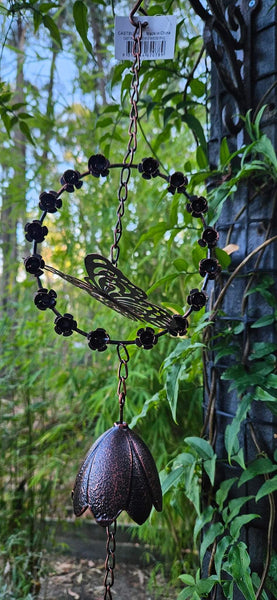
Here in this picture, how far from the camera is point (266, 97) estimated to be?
0.84 m

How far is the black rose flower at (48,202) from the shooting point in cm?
60

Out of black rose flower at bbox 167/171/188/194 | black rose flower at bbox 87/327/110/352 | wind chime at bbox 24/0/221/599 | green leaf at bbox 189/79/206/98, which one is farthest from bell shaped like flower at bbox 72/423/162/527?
green leaf at bbox 189/79/206/98

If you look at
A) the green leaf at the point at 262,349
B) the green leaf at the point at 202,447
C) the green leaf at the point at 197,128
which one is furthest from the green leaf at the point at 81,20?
the green leaf at the point at 202,447

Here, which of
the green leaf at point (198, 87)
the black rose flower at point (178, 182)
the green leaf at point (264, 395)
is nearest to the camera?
the black rose flower at point (178, 182)

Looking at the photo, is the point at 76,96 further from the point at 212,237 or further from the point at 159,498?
the point at 159,498

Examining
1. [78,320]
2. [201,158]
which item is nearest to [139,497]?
[201,158]

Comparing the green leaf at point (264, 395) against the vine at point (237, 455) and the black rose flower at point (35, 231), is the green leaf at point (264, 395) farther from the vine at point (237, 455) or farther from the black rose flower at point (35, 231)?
the black rose flower at point (35, 231)

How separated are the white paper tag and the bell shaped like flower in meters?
0.52

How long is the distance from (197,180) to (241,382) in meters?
0.38

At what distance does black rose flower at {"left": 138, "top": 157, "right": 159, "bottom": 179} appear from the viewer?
1.95ft

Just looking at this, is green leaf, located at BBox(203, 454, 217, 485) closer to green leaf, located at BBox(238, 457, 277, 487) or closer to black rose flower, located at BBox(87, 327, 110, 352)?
green leaf, located at BBox(238, 457, 277, 487)

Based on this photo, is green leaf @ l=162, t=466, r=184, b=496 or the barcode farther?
green leaf @ l=162, t=466, r=184, b=496

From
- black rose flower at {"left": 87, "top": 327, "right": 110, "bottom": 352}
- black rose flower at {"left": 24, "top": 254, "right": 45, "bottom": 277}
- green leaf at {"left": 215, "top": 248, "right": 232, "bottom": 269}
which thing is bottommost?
black rose flower at {"left": 87, "top": 327, "right": 110, "bottom": 352}

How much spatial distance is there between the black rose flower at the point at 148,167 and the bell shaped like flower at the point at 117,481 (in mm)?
336
